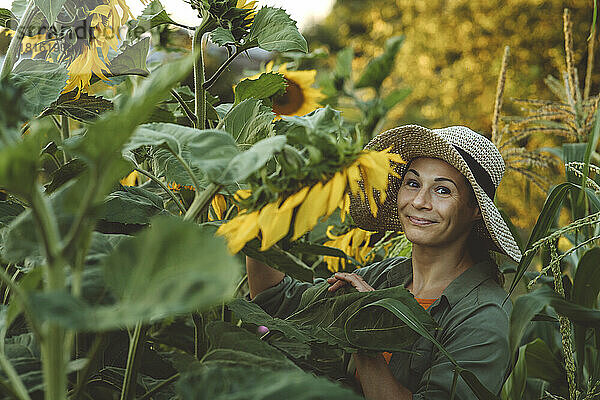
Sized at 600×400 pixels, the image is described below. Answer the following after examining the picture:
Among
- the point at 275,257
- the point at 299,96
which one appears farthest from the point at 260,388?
the point at 299,96

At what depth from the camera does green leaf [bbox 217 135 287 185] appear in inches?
14.7

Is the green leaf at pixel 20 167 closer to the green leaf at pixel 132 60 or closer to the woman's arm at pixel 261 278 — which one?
the green leaf at pixel 132 60

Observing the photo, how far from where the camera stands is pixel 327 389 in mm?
325

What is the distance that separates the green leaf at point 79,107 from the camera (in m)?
0.65

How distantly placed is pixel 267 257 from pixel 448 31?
5.06 m

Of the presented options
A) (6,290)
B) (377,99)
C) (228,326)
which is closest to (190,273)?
(228,326)

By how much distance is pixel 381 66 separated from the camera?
63.4 inches

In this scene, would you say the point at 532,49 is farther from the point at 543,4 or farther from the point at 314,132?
the point at 314,132

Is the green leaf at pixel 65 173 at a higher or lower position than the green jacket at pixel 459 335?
higher

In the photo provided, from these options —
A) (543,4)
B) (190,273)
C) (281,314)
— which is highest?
(543,4)

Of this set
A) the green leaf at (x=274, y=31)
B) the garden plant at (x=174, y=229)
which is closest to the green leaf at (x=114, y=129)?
the garden plant at (x=174, y=229)

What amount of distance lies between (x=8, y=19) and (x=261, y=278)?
1.54ft

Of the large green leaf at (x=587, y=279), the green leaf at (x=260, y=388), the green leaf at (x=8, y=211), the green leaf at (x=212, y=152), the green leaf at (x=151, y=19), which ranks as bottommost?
the green leaf at (x=8, y=211)

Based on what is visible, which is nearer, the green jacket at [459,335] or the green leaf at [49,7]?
the green leaf at [49,7]
